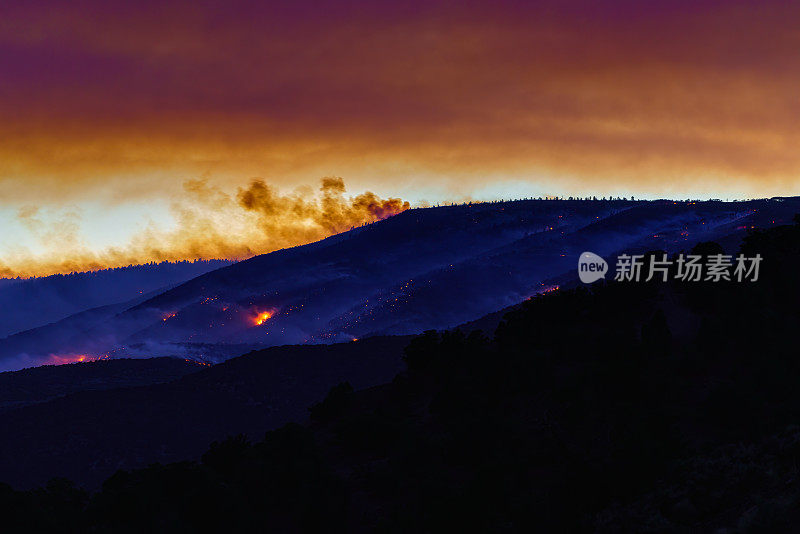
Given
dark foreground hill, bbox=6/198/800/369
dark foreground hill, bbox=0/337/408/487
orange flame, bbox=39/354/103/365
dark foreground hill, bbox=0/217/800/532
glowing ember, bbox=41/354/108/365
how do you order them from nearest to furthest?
dark foreground hill, bbox=0/217/800/532 < dark foreground hill, bbox=0/337/408/487 < dark foreground hill, bbox=6/198/800/369 < glowing ember, bbox=41/354/108/365 < orange flame, bbox=39/354/103/365

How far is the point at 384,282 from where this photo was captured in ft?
580

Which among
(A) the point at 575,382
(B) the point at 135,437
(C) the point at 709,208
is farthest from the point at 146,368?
(C) the point at 709,208

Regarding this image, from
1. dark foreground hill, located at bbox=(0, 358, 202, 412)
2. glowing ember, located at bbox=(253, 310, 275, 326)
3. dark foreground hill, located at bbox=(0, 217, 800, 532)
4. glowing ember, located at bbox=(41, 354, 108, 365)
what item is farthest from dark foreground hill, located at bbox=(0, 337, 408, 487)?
glowing ember, located at bbox=(253, 310, 275, 326)

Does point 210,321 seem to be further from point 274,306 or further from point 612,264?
point 612,264

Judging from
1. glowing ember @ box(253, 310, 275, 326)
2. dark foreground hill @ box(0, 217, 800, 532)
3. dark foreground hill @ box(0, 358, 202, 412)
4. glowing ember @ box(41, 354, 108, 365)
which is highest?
glowing ember @ box(253, 310, 275, 326)

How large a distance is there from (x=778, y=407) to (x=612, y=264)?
107 m

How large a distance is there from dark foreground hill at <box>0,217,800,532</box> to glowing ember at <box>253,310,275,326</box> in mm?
112414

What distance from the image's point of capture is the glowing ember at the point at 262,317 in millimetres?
161875

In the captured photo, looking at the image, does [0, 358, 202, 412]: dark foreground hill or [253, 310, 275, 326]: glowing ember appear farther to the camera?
[253, 310, 275, 326]: glowing ember

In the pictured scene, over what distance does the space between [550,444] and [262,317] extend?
132 metres

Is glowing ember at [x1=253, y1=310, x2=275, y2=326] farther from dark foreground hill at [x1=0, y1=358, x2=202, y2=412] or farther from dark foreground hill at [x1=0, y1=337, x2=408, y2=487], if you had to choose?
dark foreground hill at [x1=0, y1=337, x2=408, y2=487]

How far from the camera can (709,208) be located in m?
180

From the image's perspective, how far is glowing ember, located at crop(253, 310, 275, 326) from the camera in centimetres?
16188

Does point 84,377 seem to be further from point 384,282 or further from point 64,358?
point 384,282
